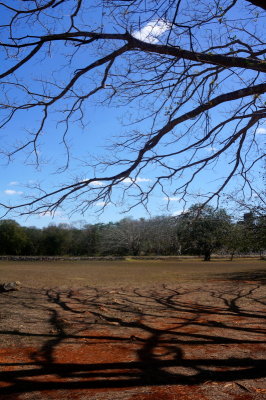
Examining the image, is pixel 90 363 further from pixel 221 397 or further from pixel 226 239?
pixel 226 239

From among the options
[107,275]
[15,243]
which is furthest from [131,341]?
[15,243]

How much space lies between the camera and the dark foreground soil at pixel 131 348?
198 inches

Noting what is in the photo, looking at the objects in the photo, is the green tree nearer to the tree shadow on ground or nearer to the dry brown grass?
the dry brown grass

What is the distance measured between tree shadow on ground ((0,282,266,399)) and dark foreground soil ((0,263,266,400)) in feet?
0.05

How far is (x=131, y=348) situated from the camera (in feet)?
23.6

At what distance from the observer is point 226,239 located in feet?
56.9

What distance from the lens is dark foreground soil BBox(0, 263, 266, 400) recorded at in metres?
5.03

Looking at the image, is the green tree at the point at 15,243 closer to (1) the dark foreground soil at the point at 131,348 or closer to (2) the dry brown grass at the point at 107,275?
(2) the dry brown grass at the point at 107,275

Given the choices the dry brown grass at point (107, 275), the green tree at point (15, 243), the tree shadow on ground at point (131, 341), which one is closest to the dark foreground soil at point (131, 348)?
the tree shadow on ground at point (131, 341)

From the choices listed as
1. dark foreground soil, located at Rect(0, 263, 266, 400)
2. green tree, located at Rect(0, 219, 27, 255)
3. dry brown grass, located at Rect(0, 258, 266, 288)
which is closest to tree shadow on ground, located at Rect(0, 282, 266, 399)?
dark foreground soil, located at Rect(0, 263, 266, 400)

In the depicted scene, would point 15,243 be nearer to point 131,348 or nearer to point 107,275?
point 107,275

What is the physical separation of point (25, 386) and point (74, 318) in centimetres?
499

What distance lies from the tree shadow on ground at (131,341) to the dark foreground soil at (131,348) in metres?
0.01

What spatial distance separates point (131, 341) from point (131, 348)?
591mm
